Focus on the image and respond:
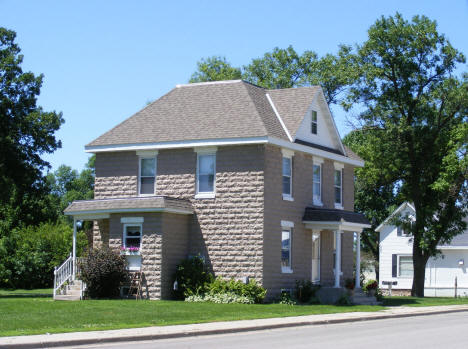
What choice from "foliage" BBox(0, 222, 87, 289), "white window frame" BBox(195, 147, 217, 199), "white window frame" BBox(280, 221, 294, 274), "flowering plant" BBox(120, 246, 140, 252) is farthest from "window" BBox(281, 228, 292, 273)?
"foliage" BBox(0, 222, 87, 289)

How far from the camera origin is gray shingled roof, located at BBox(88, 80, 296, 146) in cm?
3250

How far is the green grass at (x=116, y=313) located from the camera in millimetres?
20266

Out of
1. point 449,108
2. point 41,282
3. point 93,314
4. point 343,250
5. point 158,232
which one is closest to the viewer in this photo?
point 93,314

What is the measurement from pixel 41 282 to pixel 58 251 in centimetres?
206

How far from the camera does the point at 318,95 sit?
35469mm

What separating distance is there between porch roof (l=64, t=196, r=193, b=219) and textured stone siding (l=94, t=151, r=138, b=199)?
1.55 meters

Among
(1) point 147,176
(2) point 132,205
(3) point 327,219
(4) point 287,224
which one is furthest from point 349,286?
(2) point 132,205

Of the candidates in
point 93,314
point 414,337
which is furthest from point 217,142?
point 414,337

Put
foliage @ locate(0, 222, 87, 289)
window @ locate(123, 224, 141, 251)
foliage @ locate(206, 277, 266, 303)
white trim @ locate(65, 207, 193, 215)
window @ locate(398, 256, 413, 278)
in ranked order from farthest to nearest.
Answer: window @ locate(398, 256, 413, 278), foliage @ locate(0, 222, 87, 289), window @ locate(123, 224, 141, 251), white trim @ locate(65, 207, 193, 215), foliage @ locate(206, 277, 266, 303)

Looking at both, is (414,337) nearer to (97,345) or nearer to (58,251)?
(97,345)

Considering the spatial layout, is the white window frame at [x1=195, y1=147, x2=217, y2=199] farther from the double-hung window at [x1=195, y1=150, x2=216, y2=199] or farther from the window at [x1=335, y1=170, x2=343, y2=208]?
the window at [x1=335, y1=170, x2=343, y2=208]

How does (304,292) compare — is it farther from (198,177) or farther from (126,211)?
(126,211)

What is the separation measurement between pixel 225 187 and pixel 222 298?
4.62 meters

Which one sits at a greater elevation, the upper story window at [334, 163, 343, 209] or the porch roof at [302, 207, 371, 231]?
the upper story window at [334, 163, 343, 209]
